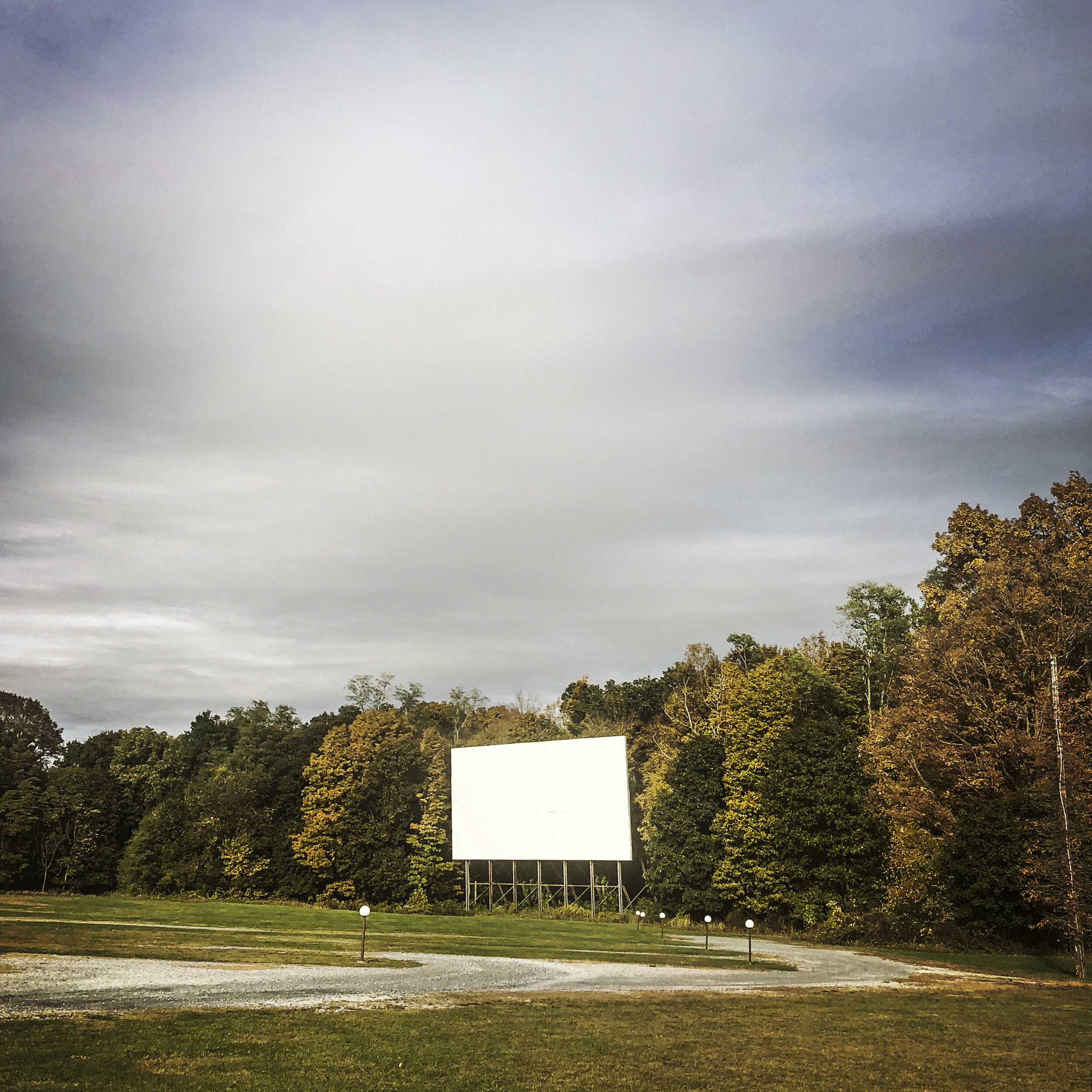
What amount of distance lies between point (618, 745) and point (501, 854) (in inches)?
390

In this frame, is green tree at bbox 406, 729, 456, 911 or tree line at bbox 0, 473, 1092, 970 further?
green tree at bbox 406, 729, 456, 911

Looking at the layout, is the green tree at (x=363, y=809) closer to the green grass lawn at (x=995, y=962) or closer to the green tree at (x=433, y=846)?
the green tree at (x=433, y=846)

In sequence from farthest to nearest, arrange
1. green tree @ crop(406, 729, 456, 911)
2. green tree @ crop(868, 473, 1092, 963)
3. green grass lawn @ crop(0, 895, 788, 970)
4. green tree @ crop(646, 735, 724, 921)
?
green tree @ crop(406, 729, 456, 911) < green tree @ crop(646, 735, 724, 921) < green tree @ crop(868, 473, 1092, 963) < green grass lawn @ crop(0, 895, 788, 970)

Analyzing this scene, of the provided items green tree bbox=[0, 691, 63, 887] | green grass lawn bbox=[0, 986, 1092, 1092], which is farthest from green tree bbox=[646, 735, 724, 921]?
green tree bbox=[0, 691, 63, 887]

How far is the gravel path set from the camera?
57.2ft

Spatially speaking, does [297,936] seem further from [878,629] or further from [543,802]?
[878,629]

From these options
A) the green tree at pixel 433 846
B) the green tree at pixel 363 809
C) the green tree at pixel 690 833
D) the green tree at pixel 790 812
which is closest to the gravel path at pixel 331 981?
the green tree at pixel 790 812

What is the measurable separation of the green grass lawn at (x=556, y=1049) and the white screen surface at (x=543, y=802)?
28.8 meters

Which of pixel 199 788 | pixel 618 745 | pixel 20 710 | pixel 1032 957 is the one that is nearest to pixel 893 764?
pixel 1032 957

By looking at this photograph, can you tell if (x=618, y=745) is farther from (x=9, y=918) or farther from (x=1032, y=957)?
(x=9, y=918)

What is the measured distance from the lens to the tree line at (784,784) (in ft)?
115

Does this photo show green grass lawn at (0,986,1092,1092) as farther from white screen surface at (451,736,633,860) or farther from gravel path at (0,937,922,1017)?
white screen surface at (451,736,633,860)

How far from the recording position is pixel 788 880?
43.3 meters

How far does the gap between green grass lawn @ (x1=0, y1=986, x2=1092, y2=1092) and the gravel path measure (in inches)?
70.6
